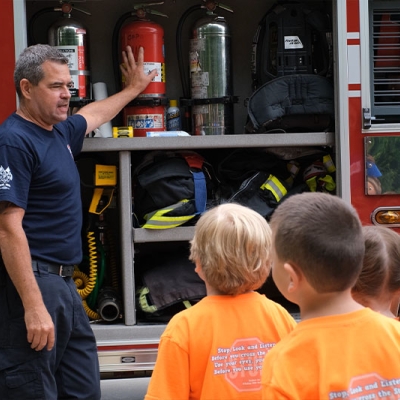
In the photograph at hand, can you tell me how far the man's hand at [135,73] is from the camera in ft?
13.8

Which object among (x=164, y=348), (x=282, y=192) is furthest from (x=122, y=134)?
(x=164, y=348)

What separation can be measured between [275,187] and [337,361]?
2.64m

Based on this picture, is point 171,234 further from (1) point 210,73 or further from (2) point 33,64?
(2) point 33,64

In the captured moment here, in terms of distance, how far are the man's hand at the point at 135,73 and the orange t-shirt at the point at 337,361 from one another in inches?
107

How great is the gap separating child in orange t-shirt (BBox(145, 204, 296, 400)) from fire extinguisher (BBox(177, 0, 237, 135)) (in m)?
2.13

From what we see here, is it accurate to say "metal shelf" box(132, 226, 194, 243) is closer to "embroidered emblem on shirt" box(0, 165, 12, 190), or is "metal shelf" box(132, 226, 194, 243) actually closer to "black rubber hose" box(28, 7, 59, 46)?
"embroidered emblem on shirt" box(0, 165, 12, 190)

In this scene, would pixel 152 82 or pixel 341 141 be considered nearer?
pixel 341 141

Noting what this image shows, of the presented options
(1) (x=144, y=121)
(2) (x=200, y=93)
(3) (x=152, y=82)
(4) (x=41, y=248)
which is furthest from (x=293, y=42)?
(4) (x=41, y=248)

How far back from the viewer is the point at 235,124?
4766 mm

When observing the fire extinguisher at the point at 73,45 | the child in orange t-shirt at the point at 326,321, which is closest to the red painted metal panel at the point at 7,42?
the fire extinguisher at the point at 73,45

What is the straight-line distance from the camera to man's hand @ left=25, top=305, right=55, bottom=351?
10.3 feet

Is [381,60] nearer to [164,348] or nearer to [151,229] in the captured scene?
[151,229]

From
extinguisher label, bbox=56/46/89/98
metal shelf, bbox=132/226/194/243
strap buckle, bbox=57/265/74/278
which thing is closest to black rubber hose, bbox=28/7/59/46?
extinguisher label, bbox=56/46/89/98

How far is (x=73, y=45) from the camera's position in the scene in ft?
13.8
